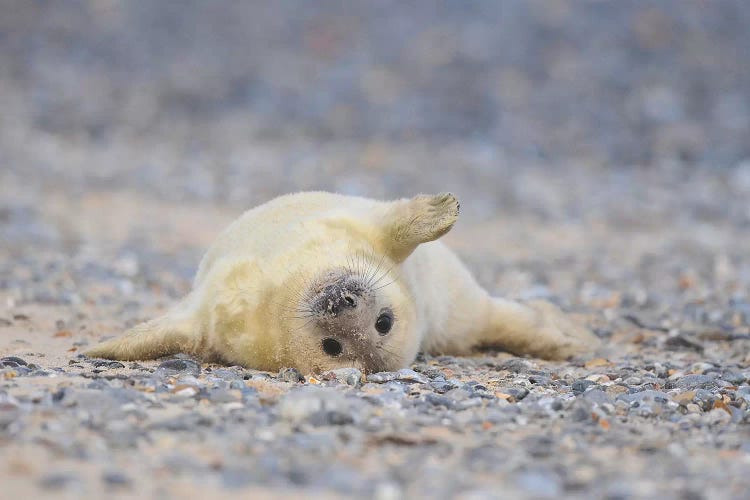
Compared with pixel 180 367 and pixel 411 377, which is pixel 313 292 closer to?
pixel 411 377

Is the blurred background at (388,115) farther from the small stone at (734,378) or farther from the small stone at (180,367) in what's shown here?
the small stone at (180,367)

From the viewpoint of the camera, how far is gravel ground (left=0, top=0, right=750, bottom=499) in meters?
2.96

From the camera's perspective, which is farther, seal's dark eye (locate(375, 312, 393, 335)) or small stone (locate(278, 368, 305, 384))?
seal's dark eye (locate(375, 312, 393, 335))

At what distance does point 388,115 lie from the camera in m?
14.8

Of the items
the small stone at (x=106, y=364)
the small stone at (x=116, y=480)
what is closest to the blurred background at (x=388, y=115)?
the small stone at (x=106, y=364)

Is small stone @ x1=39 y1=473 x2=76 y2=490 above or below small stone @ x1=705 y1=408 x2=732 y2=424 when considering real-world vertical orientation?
below

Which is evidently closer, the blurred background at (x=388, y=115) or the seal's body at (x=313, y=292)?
the seal's body at (x=313, y=292)

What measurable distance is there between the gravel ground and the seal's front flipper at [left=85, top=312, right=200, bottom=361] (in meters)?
0.20

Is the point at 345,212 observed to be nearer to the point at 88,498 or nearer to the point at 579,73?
the point at 88,498

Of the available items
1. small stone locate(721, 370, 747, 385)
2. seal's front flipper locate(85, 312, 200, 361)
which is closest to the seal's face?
seal's front flipper locate(85, 312, 200, 361)

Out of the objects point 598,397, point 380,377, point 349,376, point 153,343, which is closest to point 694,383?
point 598,397

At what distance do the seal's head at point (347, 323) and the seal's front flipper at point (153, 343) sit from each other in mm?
568

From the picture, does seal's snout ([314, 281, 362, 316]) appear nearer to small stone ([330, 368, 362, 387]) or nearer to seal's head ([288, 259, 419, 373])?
seal's head ([288, 259, 419, 373])

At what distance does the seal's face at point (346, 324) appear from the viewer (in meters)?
4.26
